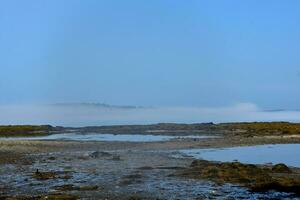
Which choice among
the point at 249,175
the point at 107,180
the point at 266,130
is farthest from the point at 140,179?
the point at 266,130

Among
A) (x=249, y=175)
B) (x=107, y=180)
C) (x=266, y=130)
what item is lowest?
(x=107, y=180)

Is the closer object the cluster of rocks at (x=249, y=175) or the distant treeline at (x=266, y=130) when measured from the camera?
the cluster of rocks at (x=249, y=175)

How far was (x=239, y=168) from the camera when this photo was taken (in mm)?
28641

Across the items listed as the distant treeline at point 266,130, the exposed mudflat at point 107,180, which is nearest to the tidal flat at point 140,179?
the exposed mudflat at point 107,180

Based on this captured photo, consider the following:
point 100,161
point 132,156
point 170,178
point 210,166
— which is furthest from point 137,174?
point 132,156

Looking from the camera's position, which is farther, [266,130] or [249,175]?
[266,130]

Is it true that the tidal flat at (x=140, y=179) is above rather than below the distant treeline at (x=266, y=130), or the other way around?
below

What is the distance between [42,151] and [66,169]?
1580cm

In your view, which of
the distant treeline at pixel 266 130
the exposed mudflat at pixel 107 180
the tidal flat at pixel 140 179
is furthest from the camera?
the distant treeline at pixel 266 130

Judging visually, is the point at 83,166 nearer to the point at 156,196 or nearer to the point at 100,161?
the point at 100,161

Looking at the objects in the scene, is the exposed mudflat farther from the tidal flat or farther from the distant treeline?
the distant treeline

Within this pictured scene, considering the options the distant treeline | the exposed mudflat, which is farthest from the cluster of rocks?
the distant treeline

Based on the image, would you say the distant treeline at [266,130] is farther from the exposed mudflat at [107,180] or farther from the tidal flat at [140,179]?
the exposed mudflat at [107,180]

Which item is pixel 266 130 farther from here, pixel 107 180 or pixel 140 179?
pixel 107 180
